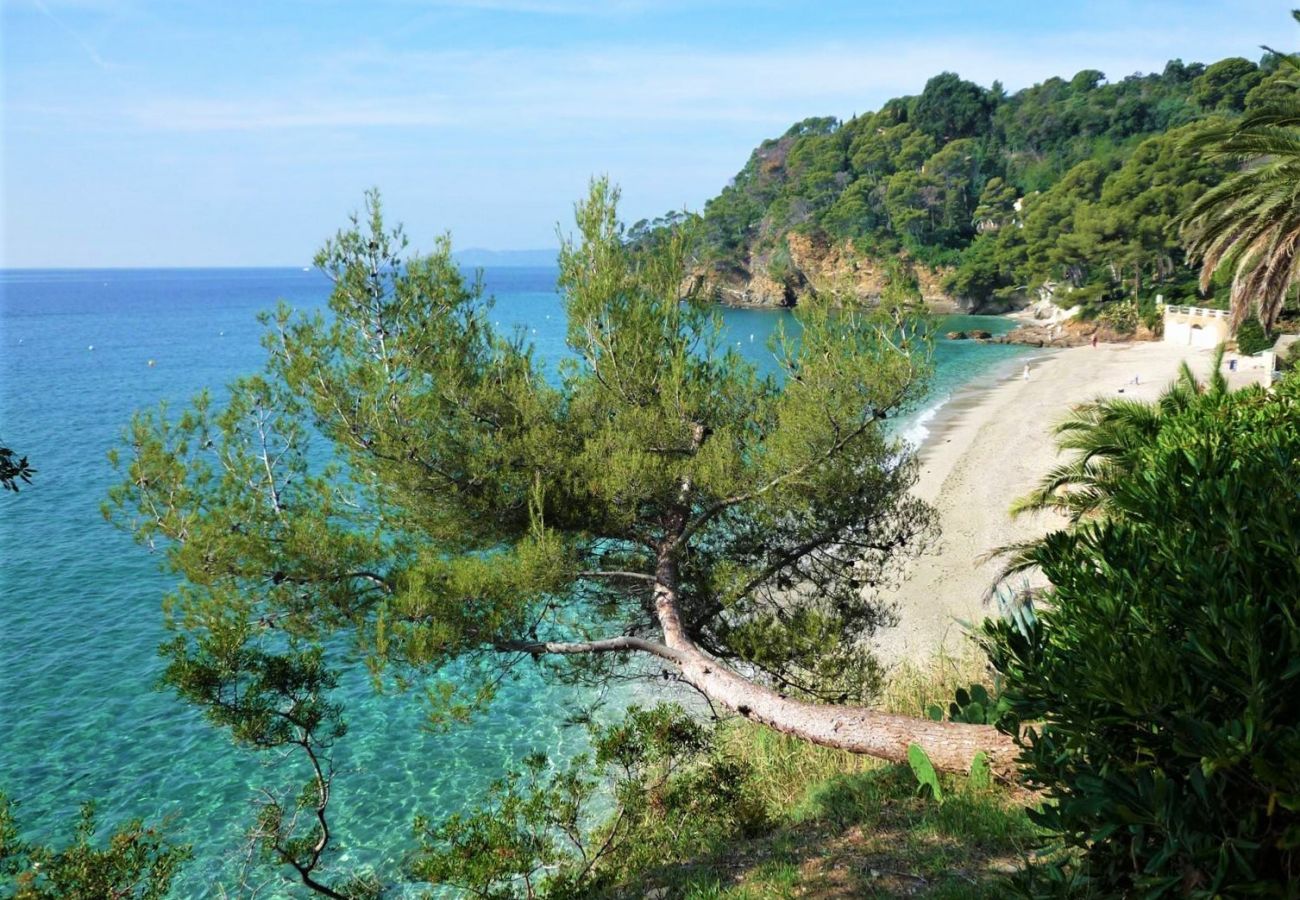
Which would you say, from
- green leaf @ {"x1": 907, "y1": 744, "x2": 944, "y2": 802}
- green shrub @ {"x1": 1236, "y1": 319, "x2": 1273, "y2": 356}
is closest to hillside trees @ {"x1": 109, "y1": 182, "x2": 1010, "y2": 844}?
green leaf @ {"x1": 907, "y1": 744, "x2": 944, "y2": 802}

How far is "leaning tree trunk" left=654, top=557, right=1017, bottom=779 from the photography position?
621 centimetres

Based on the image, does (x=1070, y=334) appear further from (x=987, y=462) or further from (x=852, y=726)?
(x=852, y=726)

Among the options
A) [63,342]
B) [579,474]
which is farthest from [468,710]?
[63,342]

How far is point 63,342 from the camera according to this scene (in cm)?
7038

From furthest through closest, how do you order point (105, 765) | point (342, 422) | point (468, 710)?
point (105, 765) → point (342, 422) → point (468, 710)

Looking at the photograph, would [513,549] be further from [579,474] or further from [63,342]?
[63,342]

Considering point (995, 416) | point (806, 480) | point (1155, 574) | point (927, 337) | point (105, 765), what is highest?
point (927, 337)

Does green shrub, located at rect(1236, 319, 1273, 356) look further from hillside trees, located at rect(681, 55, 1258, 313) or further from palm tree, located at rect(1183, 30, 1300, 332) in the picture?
palm tree, located at rect(1183, 30, 1300, 332)

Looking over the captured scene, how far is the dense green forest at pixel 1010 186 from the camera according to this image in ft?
178

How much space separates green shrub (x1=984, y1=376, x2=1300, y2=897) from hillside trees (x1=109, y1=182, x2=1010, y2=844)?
12.9ft

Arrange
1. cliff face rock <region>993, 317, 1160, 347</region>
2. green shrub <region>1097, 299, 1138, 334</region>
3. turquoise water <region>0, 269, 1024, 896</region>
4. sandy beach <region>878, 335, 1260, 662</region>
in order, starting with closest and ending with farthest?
turquoise water <region>0, 269, 1024, 896</region> → sandy beach <region>878, 335, 1260, 662</region> → cliff face rock <region>993, 317, 1160, 347</region> → green shrub <region>1097, 299, 1138, 334</region>

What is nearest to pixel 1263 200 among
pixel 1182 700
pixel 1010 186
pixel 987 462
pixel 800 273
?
pixel 987 462

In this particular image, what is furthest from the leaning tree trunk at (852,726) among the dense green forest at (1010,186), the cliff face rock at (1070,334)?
the cliff face rock at (1070,334)

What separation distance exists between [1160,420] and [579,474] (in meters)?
7.07
